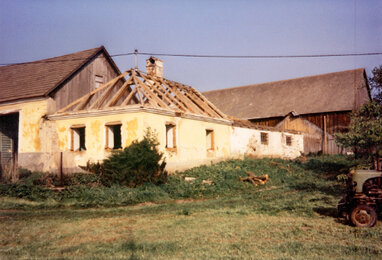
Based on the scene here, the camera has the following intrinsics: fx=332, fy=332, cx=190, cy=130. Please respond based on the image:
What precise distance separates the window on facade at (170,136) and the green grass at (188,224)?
2.43 m

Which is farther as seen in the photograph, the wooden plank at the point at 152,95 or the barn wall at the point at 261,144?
the barn wall at the point at 261,144

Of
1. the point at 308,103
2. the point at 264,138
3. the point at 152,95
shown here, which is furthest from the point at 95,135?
the point at 308,103

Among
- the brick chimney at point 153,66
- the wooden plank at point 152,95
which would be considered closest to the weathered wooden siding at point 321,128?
the brick chimney at point 153,66

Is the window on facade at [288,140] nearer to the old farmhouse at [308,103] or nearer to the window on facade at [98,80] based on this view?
the old farmhouse at [308,103]

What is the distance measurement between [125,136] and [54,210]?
5.71 m

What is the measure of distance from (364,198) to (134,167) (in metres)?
8.55

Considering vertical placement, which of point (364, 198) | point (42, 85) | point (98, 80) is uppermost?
point (98, 80)

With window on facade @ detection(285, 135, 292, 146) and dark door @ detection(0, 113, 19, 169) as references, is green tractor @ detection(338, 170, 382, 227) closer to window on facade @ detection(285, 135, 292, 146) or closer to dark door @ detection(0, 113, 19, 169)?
window on facade @ detection(285, 135, 292, 146)

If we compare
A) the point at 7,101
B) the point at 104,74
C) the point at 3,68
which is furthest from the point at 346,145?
the point at 3,68

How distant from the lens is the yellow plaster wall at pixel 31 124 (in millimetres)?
19109

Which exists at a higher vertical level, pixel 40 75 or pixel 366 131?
pixel 40 75

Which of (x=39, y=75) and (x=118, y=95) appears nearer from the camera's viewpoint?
(x=118, y=95)

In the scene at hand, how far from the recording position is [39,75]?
21.9 meters

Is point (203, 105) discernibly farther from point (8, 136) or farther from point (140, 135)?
point (8, 136)
